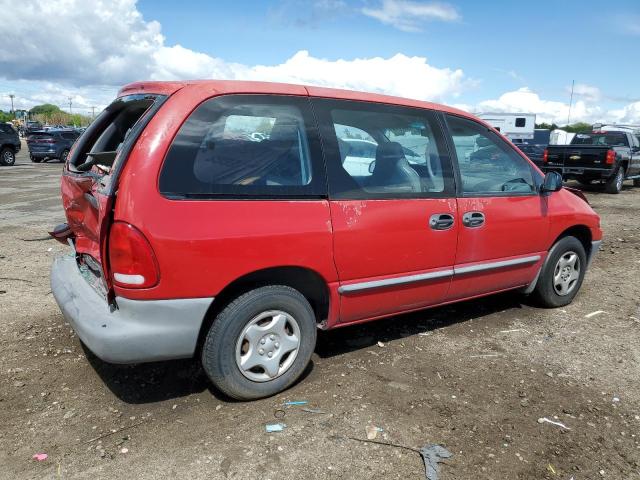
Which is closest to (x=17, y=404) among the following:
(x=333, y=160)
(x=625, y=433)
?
(x=333, y=160)

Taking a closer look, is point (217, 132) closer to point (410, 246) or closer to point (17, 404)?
point (410, 246)

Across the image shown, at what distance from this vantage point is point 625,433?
113 inches

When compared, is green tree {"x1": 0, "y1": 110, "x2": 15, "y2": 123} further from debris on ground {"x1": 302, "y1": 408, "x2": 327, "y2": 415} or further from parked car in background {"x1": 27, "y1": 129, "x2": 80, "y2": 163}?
debris on ground {"x1": 302, "y1": 408, "x2": 327, "y2": 415}

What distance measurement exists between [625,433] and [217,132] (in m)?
2.77

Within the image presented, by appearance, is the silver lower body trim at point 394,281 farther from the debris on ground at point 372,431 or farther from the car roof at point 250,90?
the car roof at point 250,90

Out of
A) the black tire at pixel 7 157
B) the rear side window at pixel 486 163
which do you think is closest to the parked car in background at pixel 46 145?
the black tire at pixel 7 157

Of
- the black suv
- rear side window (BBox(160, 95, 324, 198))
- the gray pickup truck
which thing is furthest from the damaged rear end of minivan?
the black suv

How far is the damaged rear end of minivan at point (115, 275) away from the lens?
2.62 m

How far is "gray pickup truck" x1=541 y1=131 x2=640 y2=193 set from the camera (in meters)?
13.9

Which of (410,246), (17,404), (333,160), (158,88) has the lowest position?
(17,404)

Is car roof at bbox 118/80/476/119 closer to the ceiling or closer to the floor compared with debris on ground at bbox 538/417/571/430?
closer to the ceiling

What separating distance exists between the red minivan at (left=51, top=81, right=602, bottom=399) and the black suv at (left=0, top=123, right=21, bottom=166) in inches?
838

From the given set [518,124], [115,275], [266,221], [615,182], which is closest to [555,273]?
[266,221]

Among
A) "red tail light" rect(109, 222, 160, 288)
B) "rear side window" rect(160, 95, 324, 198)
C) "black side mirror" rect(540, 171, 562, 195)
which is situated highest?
"rear side window" rect(160, 95, 324, 198)
